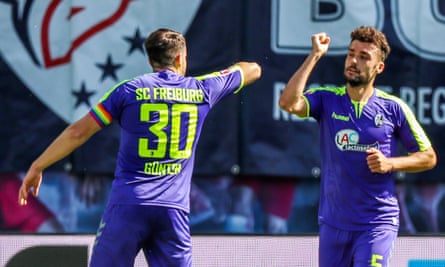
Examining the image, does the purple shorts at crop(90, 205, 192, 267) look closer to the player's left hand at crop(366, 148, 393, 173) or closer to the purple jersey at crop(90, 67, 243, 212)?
the purple jersey at crop(90, 67, 243, 212)

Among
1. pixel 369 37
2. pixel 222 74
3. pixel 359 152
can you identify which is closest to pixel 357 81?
pixel 369 37

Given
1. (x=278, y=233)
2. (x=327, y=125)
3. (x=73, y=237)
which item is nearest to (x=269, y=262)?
(x=278, y=233)

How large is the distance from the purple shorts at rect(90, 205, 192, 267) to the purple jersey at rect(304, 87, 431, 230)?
996 millimetres

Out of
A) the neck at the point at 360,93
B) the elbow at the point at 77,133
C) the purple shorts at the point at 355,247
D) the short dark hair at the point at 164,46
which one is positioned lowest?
the purple shorts at the point at 355,247

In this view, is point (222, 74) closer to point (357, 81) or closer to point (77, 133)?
point (357, 81)

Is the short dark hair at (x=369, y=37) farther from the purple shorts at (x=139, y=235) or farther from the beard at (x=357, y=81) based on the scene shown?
the purple shorts at (x=139, y=235)

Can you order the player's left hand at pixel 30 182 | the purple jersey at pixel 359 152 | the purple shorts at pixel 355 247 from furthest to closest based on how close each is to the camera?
the purple jersey at pixel 359 152 → the purple shorts at pixel 355 247 → the player's left hand at pixel 30 182

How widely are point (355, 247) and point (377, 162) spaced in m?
0.56

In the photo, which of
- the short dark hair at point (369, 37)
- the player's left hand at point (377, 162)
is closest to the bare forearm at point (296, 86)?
the short dark hair at point (369, 37)

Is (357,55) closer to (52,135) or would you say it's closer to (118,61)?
(118,61)

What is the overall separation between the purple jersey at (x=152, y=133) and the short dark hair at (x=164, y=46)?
7 cm

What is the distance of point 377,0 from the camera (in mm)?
7711

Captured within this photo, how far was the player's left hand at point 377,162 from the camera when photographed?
5.74 metres

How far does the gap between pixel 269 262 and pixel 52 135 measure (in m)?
1.89
